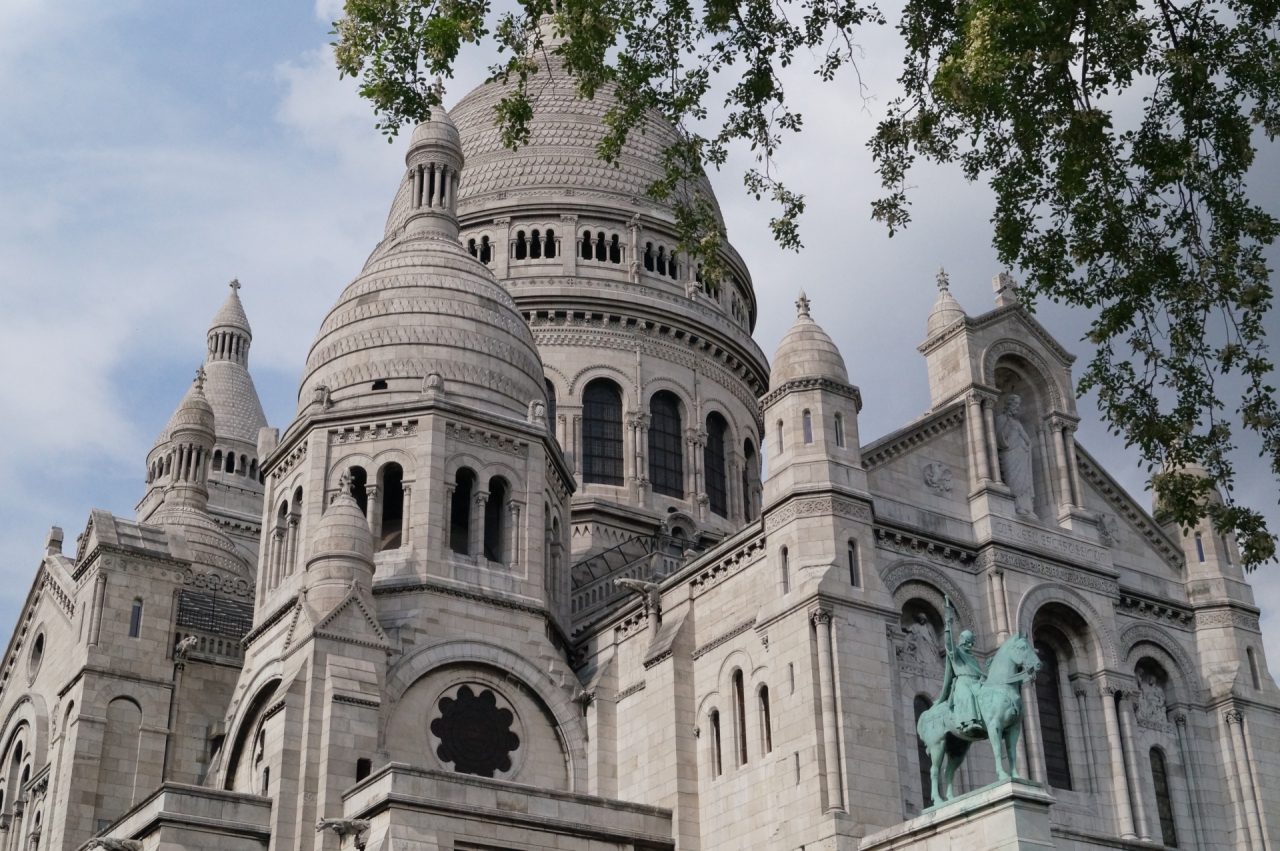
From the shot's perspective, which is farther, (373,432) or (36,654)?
(36,654)

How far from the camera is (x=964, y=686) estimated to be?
2667cm

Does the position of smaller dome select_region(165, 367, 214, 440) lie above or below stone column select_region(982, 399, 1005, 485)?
above

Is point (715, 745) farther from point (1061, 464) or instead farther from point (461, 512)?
point (1061, 464)

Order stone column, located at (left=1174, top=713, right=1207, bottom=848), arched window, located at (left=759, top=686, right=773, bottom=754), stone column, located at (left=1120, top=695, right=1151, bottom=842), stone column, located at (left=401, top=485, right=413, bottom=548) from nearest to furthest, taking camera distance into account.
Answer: arched window, located at (left=759, top=686, right=773, bottom=754), stone column, located at (left=1120, top=695, right=1151, bottom=842), stone column, located at (left=1174, top=713, right=1207, bottom=848), stone column, located at (left=401, top=485, right=413, bottom=548)

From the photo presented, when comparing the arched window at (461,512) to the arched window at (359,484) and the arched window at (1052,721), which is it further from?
the arched window at (1052,721)

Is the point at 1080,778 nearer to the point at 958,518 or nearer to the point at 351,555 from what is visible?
the point at 958,518

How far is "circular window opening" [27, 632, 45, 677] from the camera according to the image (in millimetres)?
43406

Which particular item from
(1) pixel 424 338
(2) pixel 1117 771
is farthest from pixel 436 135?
(2) pixel 1117 771

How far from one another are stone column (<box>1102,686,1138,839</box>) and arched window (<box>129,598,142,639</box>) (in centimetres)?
2357

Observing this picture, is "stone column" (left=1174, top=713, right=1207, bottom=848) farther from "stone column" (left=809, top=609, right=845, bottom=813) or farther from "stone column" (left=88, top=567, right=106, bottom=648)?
"stone column" (left=88, top=567, right=106, bottom=648)

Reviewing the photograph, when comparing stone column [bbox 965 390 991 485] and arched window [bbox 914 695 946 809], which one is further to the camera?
stone column [bbox 965 390 991 485]

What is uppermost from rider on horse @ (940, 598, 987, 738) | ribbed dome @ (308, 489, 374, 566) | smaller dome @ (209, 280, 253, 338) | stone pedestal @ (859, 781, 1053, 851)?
smaller dome @ (209, 280, 253, 338)

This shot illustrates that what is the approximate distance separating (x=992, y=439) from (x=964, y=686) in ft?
36.5

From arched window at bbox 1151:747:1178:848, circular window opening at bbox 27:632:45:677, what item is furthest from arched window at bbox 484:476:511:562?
arched window at bbox 1151:747:1178:848
